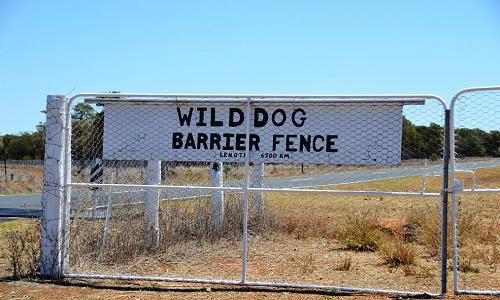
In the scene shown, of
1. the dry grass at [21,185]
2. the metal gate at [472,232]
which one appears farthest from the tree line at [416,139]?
the dry grass at [21,185]

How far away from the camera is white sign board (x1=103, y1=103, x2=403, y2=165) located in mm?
7457

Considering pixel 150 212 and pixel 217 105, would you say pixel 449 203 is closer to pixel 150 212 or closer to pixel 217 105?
pixel 217 105

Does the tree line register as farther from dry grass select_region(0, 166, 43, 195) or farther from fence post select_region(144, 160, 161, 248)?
dry grass select_region(0, 166, 43, 195)

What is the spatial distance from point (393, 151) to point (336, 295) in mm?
1913

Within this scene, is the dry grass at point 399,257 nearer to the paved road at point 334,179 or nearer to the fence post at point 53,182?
the paved road at point 334,179

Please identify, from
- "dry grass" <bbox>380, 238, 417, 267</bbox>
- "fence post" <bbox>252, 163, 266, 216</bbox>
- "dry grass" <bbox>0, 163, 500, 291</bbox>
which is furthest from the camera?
"fence post" <bbox>252, 163, 266, 216</bbox>

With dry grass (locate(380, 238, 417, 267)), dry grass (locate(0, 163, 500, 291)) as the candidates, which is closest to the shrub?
dry grass (locate(0, 163, 500, 291))

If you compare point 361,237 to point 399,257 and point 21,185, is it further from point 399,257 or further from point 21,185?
point 21,185

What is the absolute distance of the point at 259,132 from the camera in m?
7.79

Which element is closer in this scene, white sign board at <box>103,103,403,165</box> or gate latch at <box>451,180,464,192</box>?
gate latch at <box>451,180,464,192</box>

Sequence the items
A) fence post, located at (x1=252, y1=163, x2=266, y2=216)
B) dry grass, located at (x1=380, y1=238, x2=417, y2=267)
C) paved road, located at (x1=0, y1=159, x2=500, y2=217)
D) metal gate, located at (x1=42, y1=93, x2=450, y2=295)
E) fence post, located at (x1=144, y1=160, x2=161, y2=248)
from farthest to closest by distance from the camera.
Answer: fence post, located at (x1=252, y1=163, x2=266, y2=216), paved road, located at (x1=0, y1=159, x2=500, y2=217), fence post, located at (x1=144, y1=160, x2=161, y2=248), dry grass, located at (x1=380, y1=238, x2=417, y2=267), metal gate, located at (x1=42, y1=93, x2=450, y2=295)

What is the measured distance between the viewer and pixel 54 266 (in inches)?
308

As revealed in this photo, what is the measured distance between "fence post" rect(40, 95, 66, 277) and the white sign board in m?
0.63

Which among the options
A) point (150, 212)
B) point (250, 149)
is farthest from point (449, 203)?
point (150, 212)
